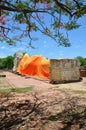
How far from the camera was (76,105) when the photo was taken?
27.3 feet

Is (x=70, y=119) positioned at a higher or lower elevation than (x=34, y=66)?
lower

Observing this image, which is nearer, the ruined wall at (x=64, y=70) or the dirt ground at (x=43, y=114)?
the dirt ground at (x=43, y=114)

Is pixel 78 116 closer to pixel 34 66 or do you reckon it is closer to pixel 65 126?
pixel 65 126

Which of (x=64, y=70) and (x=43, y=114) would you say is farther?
(x=64, y=70)

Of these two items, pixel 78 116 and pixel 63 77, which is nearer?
pixel 78 116

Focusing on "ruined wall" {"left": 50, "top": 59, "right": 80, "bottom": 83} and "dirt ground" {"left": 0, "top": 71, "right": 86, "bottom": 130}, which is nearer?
"dirt ground" {"left": 0, "top": 71, "right": 86, "bottom": 130}

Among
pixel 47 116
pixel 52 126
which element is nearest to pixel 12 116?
pixel 47 116

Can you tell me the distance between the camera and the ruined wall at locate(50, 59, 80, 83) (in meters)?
16.6

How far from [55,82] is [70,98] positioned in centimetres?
623

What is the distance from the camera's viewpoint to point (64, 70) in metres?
17.0

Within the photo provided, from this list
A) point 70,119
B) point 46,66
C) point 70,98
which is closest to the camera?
point 70,119

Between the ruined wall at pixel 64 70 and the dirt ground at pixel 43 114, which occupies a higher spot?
the ruined wall at pixel 64 70

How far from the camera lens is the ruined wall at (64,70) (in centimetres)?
1658

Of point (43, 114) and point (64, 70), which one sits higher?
point (64, 70)
